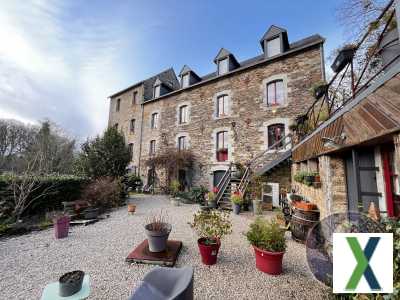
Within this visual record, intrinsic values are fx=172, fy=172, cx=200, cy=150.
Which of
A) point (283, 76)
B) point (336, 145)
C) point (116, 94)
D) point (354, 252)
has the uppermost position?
point (116, 94)

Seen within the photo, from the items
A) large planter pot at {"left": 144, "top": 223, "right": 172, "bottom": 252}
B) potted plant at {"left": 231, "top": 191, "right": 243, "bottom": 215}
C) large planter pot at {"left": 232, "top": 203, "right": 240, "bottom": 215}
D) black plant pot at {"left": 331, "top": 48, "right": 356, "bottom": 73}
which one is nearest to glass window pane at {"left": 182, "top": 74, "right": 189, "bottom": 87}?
potted plant at {"left": 231, "top": 191, "right": 243, "bottom": 215}

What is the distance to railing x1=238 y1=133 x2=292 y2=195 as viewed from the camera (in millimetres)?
7664

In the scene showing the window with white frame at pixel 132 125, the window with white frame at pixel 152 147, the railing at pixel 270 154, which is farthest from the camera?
the window with white frame at pixel 132 125

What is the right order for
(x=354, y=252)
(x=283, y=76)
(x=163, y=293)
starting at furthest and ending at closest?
1. (x=283, y=76)
2. (x=163, y=293)
3. (x=354, y=252)

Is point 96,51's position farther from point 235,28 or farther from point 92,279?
point 92,279

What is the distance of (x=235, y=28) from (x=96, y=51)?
5.57 meters

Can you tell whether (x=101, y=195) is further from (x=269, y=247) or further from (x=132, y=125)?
(x=132, y=125)

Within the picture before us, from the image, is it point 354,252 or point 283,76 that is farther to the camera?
point 283,76

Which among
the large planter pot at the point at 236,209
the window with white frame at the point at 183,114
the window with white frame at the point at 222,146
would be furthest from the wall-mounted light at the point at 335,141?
the window with white frame at the point at 183,114

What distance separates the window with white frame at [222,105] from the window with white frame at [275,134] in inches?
116

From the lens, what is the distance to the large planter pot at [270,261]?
2.61 meters

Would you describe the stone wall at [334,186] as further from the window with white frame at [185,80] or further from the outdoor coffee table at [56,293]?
the window with white frame at [185,80]

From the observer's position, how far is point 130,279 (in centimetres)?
254

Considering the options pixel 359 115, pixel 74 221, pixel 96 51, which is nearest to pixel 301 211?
pixel 359 115
